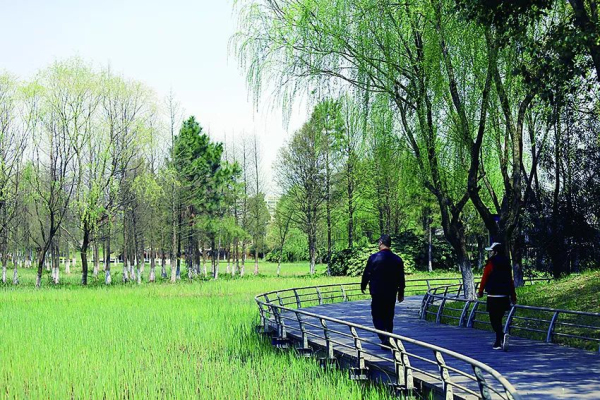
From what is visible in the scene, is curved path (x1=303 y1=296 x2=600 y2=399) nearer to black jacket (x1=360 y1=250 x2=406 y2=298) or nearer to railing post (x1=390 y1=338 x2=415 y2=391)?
railing post (x1=390 y1=338 x2=415 y2=391)

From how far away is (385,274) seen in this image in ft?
40.0

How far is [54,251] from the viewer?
52.2 meters

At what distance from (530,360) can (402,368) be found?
10.3 feet

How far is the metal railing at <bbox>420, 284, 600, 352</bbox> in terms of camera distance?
1384 centimetres

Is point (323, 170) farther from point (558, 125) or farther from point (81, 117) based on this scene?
point (558, 125)

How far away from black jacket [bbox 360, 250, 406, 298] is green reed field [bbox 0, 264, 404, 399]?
1.61m

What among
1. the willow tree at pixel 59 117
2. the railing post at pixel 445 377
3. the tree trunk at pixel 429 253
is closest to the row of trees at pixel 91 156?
the willow tree at pixel 59 117

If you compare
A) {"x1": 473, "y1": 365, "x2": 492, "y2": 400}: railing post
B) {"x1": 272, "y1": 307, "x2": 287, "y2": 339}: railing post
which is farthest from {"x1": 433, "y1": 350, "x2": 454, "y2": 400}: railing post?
{"x1": 272, "y1": 307, "x2": 287, "y2": 339}: railing post

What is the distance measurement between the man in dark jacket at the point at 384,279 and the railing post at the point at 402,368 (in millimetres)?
2027

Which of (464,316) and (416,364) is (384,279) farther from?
(464,316)

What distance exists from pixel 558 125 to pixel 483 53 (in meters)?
15.9

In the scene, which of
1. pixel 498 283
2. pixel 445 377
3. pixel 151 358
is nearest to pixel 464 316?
pixel 498 283

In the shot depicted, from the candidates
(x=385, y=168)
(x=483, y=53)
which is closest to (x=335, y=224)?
(x=385, y=168)

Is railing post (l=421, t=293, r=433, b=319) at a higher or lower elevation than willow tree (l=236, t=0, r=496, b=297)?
lower
